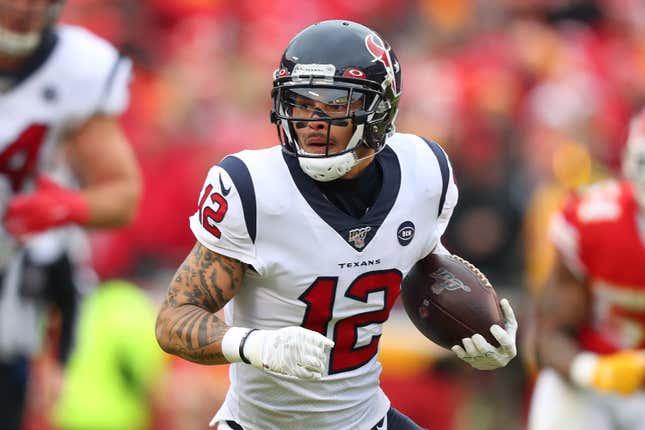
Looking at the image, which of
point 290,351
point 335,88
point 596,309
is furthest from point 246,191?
point 596,309

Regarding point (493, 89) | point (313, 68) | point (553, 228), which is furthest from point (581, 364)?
point (493, 89)

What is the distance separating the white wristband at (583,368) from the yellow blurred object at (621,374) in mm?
21

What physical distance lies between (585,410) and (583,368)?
0.24 meters

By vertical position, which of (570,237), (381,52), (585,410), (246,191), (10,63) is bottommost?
(585,410)

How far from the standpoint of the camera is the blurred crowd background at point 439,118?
7.03 m

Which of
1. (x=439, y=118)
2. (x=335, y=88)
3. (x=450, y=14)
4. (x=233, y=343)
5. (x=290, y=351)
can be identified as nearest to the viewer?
(x=290, y=351)

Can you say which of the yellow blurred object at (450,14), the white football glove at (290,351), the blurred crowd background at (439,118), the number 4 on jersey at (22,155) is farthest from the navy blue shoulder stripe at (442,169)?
the yellow blurred object at (450,14)

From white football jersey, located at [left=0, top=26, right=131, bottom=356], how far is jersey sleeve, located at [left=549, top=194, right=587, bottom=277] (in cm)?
180

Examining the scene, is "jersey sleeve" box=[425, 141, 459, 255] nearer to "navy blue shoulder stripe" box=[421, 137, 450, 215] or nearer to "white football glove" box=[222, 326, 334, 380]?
"navy blue shoulder stripe" box=[421, 137, 450, 215]

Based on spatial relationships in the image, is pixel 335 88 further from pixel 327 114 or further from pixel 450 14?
pixel 450 14

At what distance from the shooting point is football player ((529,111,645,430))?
5305mm

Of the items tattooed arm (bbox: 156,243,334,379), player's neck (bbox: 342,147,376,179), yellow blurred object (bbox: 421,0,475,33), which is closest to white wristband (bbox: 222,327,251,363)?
tattooed arm (bbox: 156,243,334,379)

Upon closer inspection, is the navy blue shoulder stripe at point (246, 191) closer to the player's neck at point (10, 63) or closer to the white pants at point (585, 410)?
the player's neck at point (10, 63)

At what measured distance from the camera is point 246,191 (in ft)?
11.4
